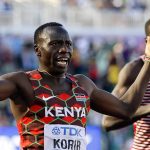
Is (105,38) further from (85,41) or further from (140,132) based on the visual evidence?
(140,132)

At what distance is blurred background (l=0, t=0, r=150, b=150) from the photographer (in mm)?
18812

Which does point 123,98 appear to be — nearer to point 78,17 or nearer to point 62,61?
point 62,61

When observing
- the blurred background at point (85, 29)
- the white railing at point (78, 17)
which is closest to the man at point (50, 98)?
the blurred background at point (85, 29)

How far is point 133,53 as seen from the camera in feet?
65.8

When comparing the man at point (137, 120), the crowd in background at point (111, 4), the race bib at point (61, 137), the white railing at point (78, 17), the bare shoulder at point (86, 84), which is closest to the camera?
the race bib at point (61, 137)

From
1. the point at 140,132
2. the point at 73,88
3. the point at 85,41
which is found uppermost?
the point at 73,88

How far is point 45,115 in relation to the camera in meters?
6.01

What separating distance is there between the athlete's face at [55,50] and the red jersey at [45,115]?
14 centimetres

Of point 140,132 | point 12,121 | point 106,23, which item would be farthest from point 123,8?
point 140,132

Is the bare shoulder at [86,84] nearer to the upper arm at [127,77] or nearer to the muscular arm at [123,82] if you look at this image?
the muscular arm at [123,82]

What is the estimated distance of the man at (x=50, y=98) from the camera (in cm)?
600

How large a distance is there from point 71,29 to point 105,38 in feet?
3.78

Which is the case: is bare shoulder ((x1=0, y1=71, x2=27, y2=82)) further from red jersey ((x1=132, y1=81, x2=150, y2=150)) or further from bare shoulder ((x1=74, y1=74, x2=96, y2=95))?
red jersey ((x1=132, y1=81, x2=150, y2=150))

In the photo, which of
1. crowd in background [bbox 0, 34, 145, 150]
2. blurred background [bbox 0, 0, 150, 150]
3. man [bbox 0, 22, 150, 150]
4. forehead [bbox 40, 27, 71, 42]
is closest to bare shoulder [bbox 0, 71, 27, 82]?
man [bbox 0, 22, 150, 150]
